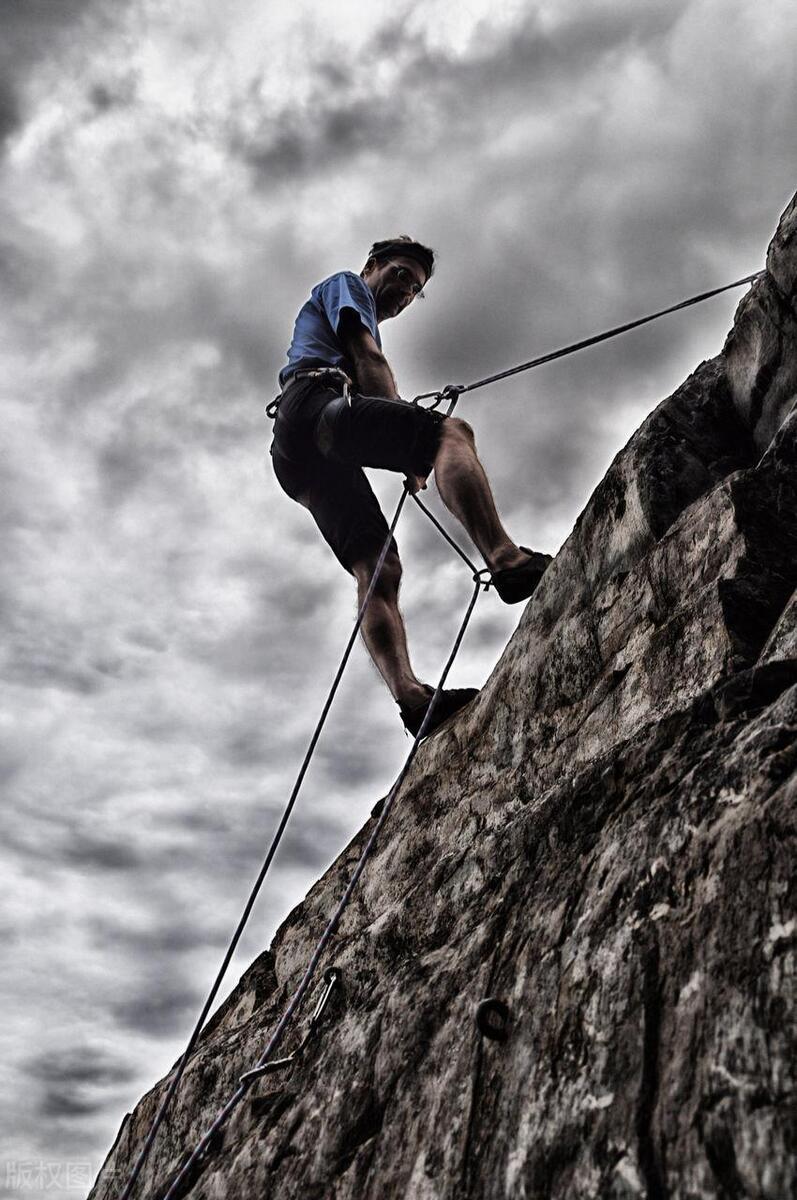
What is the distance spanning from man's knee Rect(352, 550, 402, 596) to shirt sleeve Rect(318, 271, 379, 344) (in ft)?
5.29

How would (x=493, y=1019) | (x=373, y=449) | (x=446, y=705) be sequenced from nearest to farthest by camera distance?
(x=493, y=1019) → (x=446, y=705) → (x=373, y=449)

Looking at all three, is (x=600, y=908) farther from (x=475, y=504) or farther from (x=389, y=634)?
(x=389, y=634)

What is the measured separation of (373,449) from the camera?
7.21 meters

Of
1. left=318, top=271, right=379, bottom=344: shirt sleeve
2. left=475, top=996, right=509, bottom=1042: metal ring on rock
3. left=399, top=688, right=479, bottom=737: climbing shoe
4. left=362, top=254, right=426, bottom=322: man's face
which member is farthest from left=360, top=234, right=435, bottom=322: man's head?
left=475, top=996, right=509, bottom=1042: metal ring on rock

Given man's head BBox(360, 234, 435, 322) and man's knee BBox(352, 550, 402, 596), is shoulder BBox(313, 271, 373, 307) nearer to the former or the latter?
man's head BBox(360, 234, 435, 322)

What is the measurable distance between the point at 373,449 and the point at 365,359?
2.47 feet

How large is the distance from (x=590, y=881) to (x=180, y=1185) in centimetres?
250

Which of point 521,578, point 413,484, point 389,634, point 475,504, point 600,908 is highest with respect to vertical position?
point 413,484

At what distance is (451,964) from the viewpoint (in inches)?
147

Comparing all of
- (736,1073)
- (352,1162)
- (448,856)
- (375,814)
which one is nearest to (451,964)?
(352,1162)

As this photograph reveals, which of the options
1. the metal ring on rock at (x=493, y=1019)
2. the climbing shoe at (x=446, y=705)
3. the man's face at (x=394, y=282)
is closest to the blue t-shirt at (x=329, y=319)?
the man's face at (x=394, y=282)

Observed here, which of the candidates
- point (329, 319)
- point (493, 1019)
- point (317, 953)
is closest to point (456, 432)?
point (329, 319)

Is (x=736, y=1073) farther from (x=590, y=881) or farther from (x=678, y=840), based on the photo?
(x=590, y=881)

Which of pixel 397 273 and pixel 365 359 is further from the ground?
pixel 397 273
